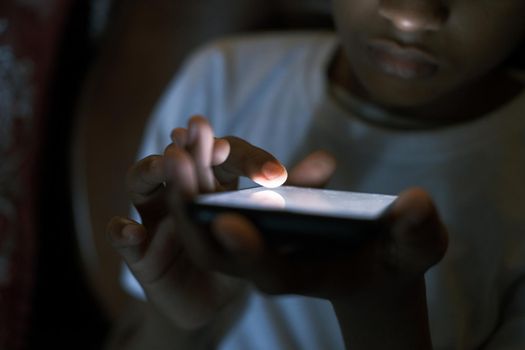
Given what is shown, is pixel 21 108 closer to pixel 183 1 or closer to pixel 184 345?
pixel 183 1

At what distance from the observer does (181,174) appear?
0.30 m

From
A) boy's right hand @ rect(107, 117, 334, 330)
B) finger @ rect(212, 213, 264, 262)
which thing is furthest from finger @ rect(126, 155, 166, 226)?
finger @ rect(212, 213, 264, 262)

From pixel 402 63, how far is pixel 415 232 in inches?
7.4

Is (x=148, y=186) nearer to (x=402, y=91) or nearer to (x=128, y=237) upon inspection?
(x=128, y=237)

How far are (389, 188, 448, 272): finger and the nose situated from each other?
0.16 m

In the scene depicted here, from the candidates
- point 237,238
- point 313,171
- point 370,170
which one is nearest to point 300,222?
point 237,238

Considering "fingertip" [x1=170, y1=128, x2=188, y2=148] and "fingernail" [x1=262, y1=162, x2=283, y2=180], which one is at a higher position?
"fingertip" [x1=170, y1=128, x2=188, y2=148]

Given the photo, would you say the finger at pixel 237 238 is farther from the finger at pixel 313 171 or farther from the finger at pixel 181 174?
the finger at pixel 313 171

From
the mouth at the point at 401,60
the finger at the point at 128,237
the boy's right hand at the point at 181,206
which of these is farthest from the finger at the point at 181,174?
the mouth at the point at 401,60

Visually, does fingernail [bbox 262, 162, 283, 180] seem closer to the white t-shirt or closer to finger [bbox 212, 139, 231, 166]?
finger [bbox 212, 139, 231, 166]

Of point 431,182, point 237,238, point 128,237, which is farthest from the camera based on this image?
point 431,182

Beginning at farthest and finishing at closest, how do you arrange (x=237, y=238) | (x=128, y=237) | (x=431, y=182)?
A: 1. (x=431, y=182)
2. (x=128, y=237)
3. (x=237, y=238)

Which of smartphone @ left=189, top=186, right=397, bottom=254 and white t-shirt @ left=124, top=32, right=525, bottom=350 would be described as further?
white t-shirt @ left=124, top=32, right=525, bottom=350

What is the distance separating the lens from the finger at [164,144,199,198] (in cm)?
30
